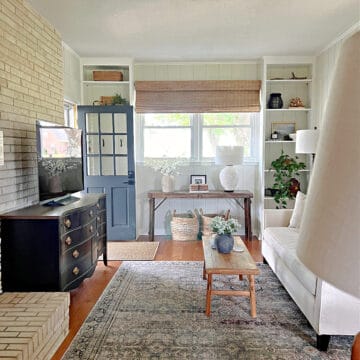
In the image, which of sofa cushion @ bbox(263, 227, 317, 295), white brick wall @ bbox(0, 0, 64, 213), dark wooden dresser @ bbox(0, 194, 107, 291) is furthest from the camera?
white brick wall @ bbox(0, 0, 64, 213)

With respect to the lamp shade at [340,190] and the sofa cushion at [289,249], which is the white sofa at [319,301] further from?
the lamp shade at [340,190]

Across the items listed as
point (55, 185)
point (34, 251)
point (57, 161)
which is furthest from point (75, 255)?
point (57, 161)

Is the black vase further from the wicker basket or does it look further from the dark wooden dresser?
the dark wooden dresser

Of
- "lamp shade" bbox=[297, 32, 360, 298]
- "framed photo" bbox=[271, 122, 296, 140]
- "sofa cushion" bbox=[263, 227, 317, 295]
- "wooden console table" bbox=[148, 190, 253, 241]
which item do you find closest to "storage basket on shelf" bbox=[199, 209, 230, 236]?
"wooden console table" bbox=[148, 190, 253, 241]

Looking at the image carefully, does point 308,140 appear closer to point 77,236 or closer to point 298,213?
point 298,213

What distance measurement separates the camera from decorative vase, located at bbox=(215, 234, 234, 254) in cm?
293

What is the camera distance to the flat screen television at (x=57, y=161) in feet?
9.75

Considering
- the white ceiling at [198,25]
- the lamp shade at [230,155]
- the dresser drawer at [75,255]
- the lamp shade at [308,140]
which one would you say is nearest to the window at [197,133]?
the lamp shade at [230,155]

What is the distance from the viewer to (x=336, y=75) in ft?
1.68

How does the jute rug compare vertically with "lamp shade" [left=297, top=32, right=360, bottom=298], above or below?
below

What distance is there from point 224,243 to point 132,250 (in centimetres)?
195

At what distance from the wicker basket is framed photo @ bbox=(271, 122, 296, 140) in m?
1.89

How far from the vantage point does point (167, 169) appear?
5.22 m

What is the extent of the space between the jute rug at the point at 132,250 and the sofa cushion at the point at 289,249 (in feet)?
5.05
